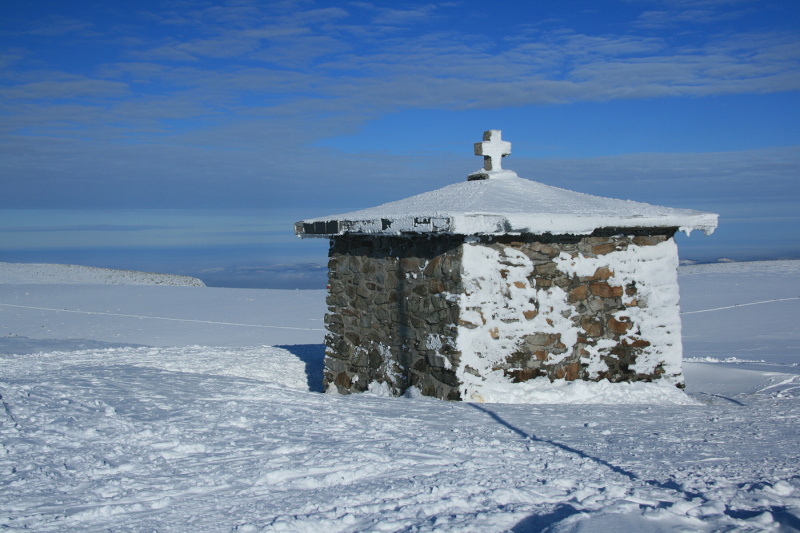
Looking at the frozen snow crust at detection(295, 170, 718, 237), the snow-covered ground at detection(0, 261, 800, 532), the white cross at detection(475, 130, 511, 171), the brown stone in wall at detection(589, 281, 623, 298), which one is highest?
the white cross at detection(475, 130, 511, 171)

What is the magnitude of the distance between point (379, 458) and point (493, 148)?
16.7 feet

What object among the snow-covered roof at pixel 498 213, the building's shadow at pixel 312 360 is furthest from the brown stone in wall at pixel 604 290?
the building's shadow at pixel 312 360

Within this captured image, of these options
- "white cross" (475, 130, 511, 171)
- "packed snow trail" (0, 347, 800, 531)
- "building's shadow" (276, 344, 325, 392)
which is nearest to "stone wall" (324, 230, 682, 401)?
"packed snow trail" (0, 347, 800, 531)

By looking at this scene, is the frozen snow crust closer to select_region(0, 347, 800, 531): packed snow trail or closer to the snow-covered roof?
the snow-covered roof

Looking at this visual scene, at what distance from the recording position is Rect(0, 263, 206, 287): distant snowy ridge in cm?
2780

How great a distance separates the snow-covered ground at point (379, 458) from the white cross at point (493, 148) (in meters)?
3.02

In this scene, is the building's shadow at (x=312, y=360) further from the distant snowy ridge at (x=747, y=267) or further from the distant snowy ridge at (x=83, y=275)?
the distant snowy ridge at (x=747, y=267)

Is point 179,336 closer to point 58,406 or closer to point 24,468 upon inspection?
point 58,406

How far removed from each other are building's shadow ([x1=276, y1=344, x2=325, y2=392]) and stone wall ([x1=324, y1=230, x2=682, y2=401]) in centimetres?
137

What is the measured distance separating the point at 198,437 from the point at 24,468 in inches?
41.0

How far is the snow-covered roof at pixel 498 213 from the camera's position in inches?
257

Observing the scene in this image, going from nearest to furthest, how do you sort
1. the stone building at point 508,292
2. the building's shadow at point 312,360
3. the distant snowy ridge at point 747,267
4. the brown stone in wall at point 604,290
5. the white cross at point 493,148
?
the stone building at point 508,292 < the brown stone in wall at point 604,290 < the white cross at point 493,148 < the building's shadow at point 312,360 < the distant snowy ridge at point 747,267

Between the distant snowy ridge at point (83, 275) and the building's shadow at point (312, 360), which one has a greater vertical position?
the distant snowy ridge at point (83, 275)

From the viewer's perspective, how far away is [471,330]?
6605 mm
